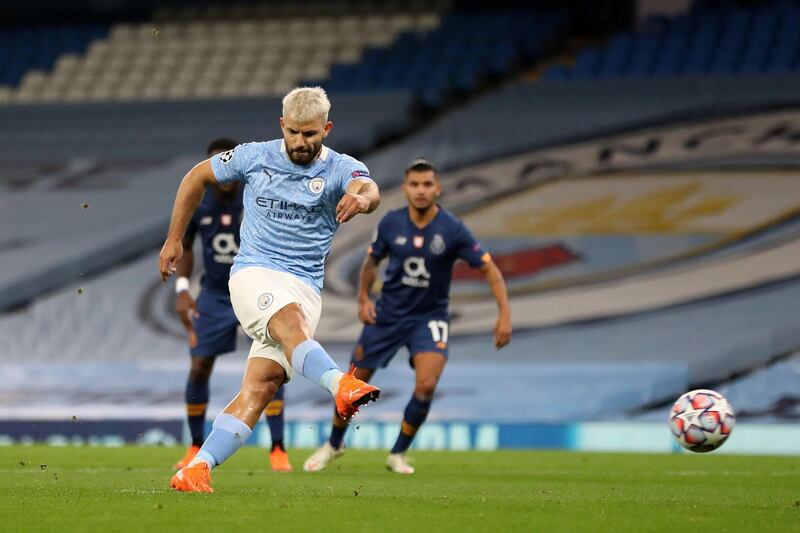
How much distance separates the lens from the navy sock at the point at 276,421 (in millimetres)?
9758

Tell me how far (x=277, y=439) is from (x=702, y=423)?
296cm

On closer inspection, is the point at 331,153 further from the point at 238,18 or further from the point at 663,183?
the point at 238,18

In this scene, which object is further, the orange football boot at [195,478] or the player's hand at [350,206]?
the orange football boot at [195,478]

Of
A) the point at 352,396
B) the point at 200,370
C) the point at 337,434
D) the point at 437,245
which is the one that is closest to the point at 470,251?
the point at 437,245

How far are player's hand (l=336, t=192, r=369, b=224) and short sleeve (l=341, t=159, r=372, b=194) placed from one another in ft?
1.15

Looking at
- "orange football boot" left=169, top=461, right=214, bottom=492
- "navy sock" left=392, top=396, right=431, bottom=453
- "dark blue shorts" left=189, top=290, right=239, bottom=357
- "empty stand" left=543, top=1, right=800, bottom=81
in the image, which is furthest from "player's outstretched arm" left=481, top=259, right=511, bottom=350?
"empty stand" left=543, top=1, right=800, bottom=81

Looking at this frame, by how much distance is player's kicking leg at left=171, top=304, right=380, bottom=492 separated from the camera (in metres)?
6.13

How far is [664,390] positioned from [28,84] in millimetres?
15139

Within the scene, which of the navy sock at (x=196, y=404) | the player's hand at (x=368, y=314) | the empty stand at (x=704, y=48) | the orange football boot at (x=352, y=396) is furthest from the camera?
the empty stand at (x=704, y=48)

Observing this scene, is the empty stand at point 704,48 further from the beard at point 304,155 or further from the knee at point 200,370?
the beard at point 304,155

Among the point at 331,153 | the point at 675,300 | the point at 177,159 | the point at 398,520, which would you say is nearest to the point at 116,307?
the point at 177,159

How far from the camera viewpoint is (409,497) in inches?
263

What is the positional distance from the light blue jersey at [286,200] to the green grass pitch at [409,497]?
1093 mm

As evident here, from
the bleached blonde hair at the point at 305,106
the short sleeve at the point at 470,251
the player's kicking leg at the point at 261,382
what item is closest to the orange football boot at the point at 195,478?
the player's kicking leg at the point at 261,382
